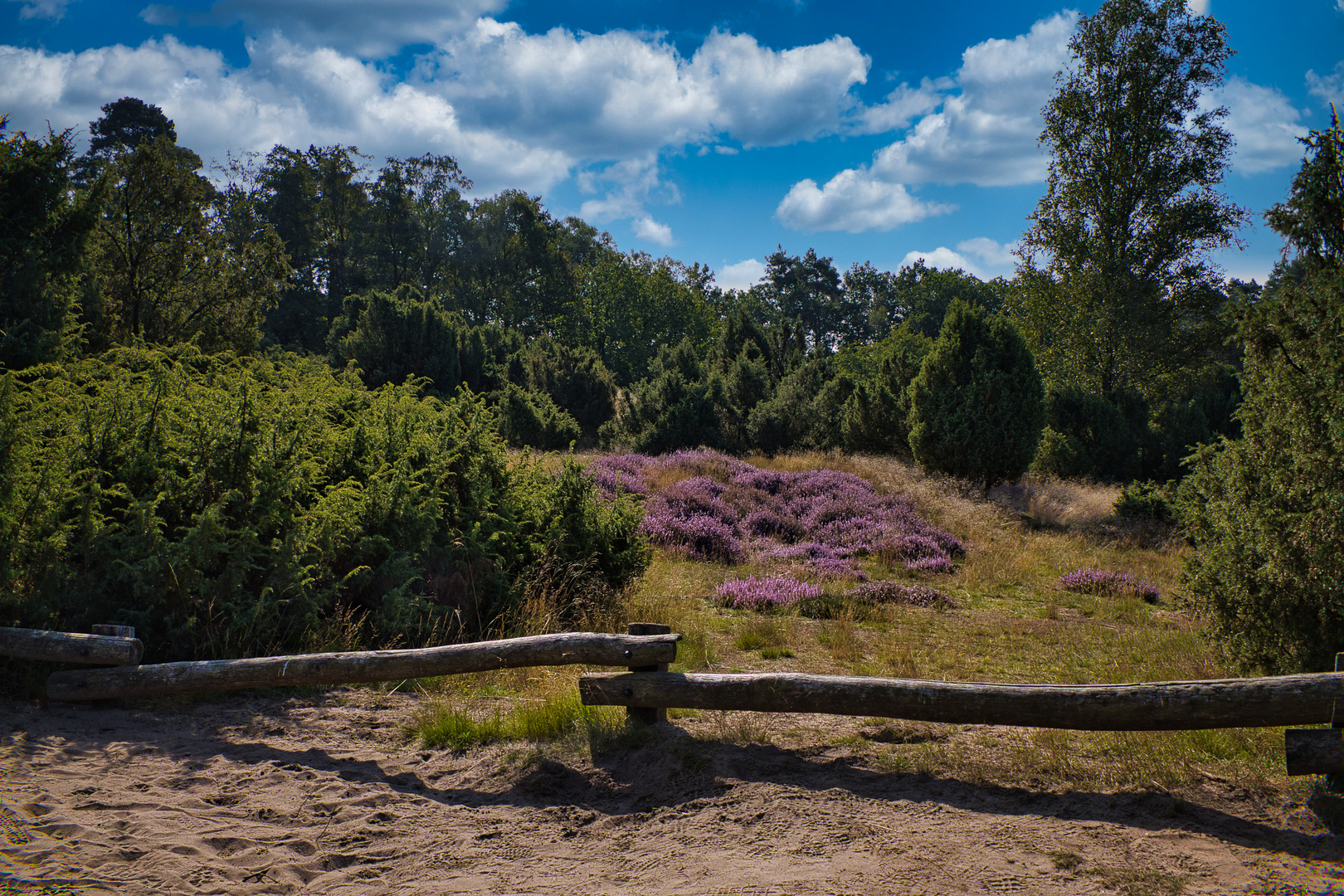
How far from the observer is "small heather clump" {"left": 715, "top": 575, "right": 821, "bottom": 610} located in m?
10.2

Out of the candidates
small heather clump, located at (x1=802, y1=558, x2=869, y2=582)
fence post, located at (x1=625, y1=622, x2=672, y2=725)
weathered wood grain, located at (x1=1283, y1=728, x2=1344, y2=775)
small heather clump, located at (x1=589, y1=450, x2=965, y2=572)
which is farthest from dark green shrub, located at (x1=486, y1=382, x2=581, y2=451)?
weathered wood grain, located at (x1=1283, y1=728, x2=1344, y2=775)

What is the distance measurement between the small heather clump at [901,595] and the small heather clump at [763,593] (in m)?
0.63

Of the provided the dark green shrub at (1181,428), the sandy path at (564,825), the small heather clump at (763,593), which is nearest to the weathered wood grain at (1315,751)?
the sandy path at (564,825)

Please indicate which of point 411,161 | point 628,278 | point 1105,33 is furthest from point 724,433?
point 411,161

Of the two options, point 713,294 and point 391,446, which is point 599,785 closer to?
point 391,446

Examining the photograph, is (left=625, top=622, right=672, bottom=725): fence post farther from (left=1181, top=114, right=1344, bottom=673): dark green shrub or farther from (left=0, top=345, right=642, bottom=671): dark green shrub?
(left=1181, top=114, right=1344, bottom=673): dark green shrub

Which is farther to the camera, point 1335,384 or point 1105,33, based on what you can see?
point 1105,33

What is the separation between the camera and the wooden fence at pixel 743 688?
3854mm

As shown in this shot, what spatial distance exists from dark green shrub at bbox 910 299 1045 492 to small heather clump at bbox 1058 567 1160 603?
7433mm

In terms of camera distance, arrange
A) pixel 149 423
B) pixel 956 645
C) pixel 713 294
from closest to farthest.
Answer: pixel 149 423 → pixel 956 645 → pixel 713 294

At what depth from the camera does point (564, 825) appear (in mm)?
4363

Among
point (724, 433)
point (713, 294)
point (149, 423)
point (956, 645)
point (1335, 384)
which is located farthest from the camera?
point (713, 294)

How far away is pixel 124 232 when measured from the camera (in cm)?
1955

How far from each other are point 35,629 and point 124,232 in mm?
18162
